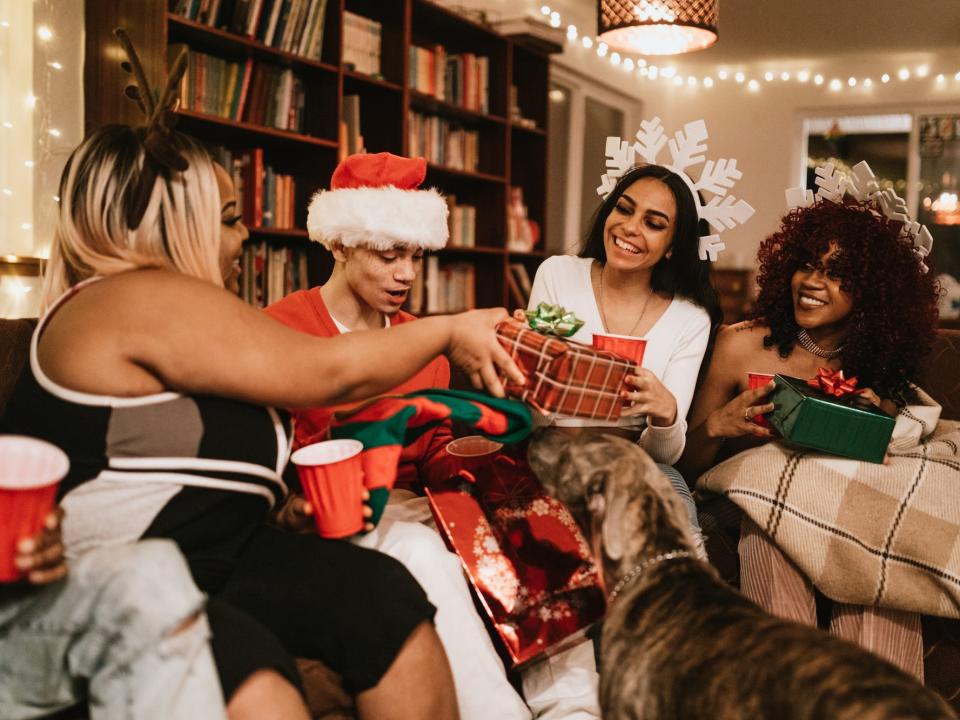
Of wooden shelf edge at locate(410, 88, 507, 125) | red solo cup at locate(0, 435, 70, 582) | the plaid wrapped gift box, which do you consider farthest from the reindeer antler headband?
wooden shelf edge at locate(410, 88, 507, 125)

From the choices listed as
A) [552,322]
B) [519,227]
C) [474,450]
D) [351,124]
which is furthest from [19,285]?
[519,227]

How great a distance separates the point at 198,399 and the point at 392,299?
0.82 m

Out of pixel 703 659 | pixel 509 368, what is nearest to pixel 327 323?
pixel 509 368

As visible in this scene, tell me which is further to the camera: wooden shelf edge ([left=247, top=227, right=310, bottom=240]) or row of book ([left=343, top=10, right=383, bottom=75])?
row of book ([left=343, top=10, right=383, bottom=75])

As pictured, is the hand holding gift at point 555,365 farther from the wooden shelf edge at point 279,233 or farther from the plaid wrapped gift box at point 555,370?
the wooden shelf edge at point 279,233

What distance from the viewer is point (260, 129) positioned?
369cm

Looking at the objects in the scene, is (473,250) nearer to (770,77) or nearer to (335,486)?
(335,486)

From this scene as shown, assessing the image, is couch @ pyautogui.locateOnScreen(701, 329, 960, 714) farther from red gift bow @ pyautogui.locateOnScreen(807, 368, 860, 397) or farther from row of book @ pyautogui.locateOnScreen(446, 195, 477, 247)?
row of book @ pyautogui.locateOnScreen(446, 195, 477, 247)

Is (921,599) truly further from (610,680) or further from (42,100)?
(42,100)

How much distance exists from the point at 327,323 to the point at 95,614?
106 cm

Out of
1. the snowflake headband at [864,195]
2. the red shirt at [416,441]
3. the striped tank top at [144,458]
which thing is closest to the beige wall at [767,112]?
the snowflake headband at [864,195]

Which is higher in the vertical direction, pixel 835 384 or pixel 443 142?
pixel 443 142

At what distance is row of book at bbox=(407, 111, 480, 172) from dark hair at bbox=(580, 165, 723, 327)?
7.49 feet

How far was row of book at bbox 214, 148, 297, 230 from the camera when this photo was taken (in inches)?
149
